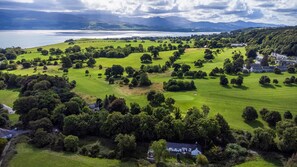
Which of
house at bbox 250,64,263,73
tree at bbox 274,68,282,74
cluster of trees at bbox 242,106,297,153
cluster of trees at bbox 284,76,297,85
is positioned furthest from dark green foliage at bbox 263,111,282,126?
house at bbox 250,64,263,73

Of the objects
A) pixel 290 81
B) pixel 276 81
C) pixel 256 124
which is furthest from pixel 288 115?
pixel 290 81

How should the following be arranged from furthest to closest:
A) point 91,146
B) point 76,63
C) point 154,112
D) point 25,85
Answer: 1. point 76,63
2. point 25,85
3. point 154,112
4. point 91,146

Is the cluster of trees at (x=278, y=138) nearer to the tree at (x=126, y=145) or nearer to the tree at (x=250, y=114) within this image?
the tree at (x=250, y=114)

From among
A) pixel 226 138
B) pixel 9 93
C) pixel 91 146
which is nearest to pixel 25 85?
pixel 9 93

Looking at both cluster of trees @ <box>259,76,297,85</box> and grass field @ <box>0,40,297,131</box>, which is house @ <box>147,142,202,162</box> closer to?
grass field @ <box>0,40,297,131</box>

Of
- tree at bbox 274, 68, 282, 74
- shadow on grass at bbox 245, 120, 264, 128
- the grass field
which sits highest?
tree at bbox 274, 68, 282, 74

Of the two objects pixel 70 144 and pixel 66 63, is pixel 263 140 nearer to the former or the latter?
pixel 70 144

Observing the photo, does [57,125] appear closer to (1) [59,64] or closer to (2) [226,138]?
Answer: (2) [226,138]
